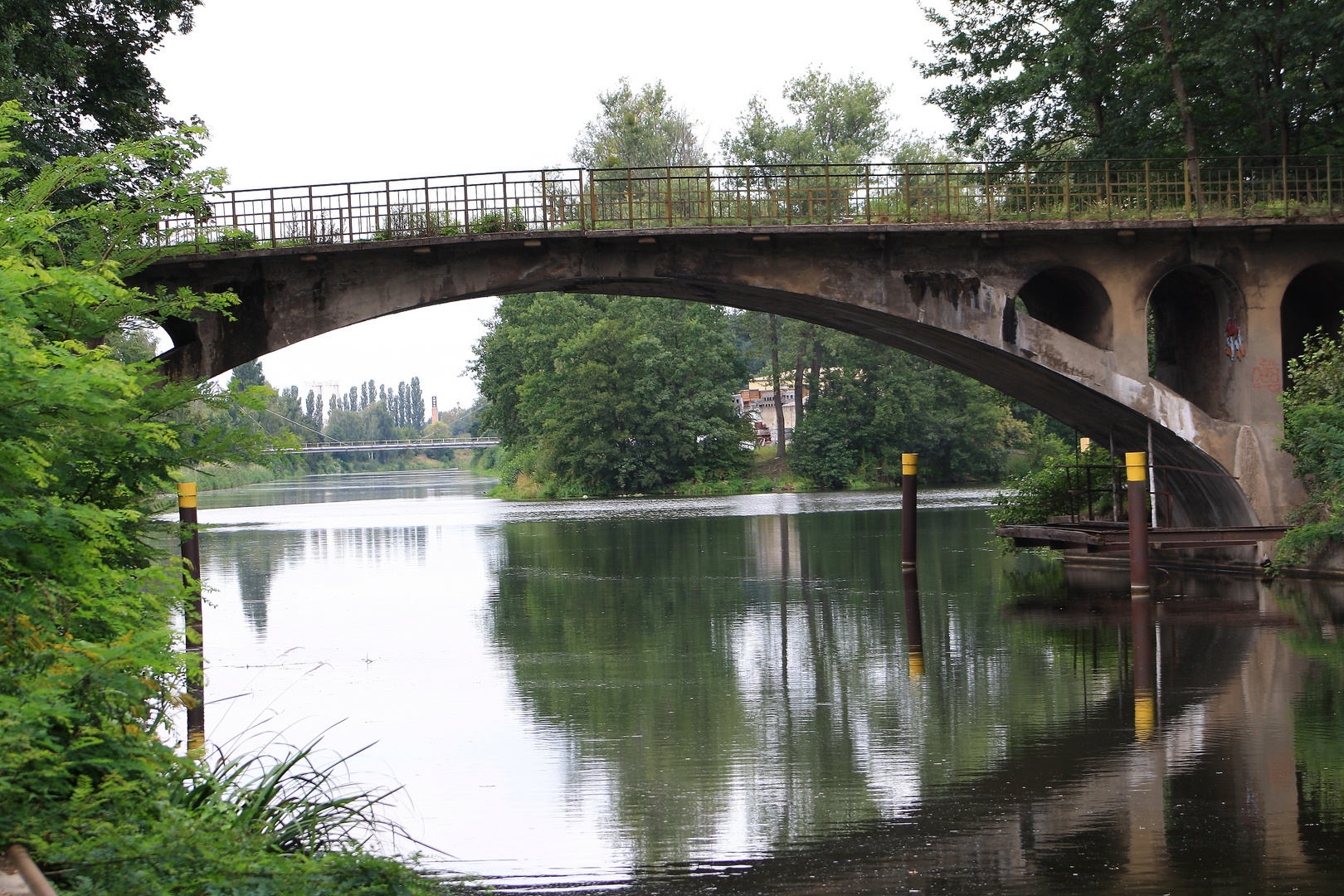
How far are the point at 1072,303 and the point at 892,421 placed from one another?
126 feet

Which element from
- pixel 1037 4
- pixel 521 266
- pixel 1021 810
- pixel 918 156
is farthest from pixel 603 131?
pixel 1021 810

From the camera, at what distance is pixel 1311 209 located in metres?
21.3

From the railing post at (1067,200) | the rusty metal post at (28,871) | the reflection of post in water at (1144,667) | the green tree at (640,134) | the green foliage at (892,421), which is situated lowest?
the reflection of post in water at (1144,667)

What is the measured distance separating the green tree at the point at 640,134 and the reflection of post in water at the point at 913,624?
37.1 m

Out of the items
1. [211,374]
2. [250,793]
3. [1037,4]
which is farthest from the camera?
[1037,4]

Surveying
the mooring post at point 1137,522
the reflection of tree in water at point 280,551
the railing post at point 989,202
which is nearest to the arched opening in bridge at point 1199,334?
the railing post at point 989,202

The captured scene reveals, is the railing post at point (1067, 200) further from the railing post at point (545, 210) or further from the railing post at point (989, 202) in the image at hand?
the railing post at point (545, 210)

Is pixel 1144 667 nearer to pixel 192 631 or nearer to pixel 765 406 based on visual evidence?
pixel 192 631

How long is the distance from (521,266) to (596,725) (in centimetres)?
1130

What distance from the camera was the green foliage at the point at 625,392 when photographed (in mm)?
60625

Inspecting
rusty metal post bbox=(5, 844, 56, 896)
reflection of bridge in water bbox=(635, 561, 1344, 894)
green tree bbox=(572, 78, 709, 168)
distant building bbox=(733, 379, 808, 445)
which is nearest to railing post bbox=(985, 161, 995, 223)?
reflection of bridge in water bbox=(635, 561, 1344, 894)

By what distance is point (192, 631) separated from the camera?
26.9ft

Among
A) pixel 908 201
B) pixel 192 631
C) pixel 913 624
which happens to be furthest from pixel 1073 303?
pixel 192 631

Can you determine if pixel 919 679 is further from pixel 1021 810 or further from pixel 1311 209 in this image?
pixel 1311 209
